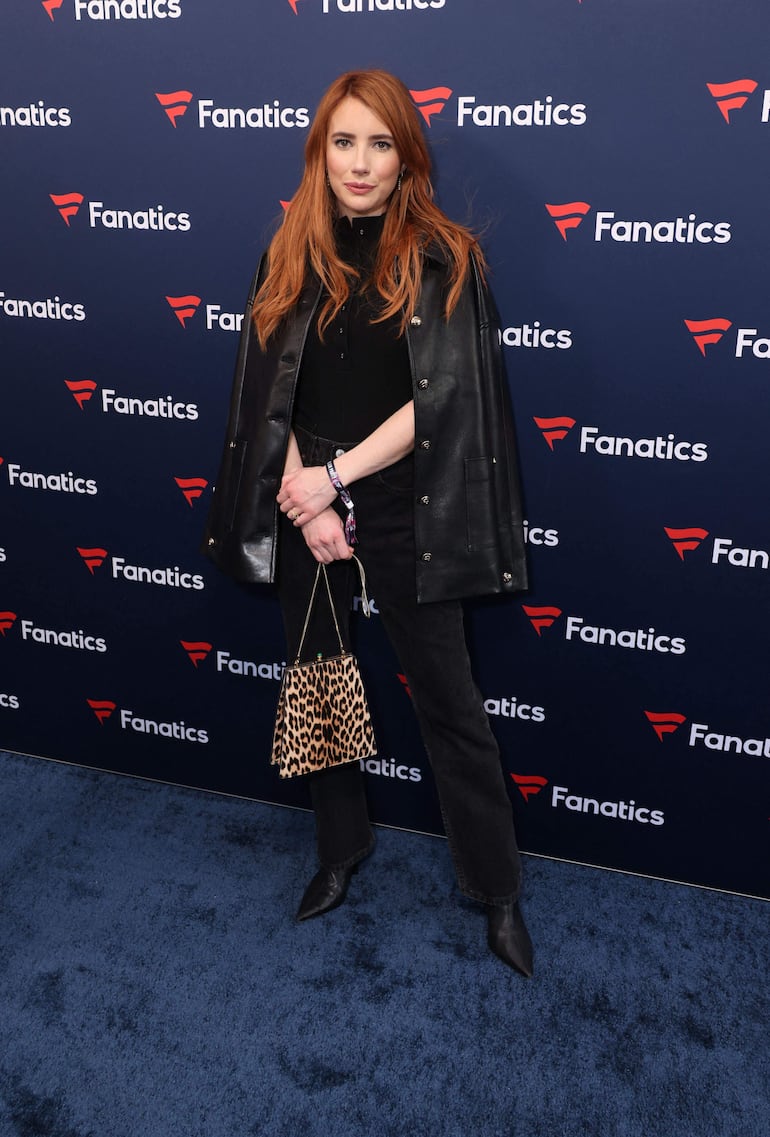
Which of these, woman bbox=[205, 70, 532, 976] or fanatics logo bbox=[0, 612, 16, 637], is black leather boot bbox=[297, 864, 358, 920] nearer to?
woman bbox=[205, 70, 532, 976]

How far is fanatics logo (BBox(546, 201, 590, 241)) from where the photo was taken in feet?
6.73

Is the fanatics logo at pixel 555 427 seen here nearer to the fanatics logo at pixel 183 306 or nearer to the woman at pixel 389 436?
the woman at pixel 389 436

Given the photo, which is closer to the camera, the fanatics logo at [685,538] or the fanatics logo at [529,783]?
the fanatics logo at [685,538]

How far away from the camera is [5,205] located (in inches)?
97.4

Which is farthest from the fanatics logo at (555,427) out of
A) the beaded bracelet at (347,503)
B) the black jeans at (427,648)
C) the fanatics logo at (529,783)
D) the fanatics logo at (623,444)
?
the fanatics logo at (529,783)

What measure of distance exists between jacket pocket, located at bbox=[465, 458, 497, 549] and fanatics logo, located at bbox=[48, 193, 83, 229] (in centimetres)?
121

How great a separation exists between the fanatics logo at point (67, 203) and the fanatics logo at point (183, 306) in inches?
12.4

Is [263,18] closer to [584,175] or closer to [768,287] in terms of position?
[584,175]

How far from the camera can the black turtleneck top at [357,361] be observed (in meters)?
1.99

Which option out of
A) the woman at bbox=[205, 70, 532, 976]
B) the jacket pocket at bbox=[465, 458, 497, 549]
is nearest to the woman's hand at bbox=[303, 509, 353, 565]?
the woman at bbox=[205, 70, 532, 976]

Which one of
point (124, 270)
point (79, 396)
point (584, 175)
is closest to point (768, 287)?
point (584, 175)

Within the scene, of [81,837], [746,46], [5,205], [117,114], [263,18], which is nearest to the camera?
[746,46]

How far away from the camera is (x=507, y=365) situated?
221 centimetres

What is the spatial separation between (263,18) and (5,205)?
0.82 meters
